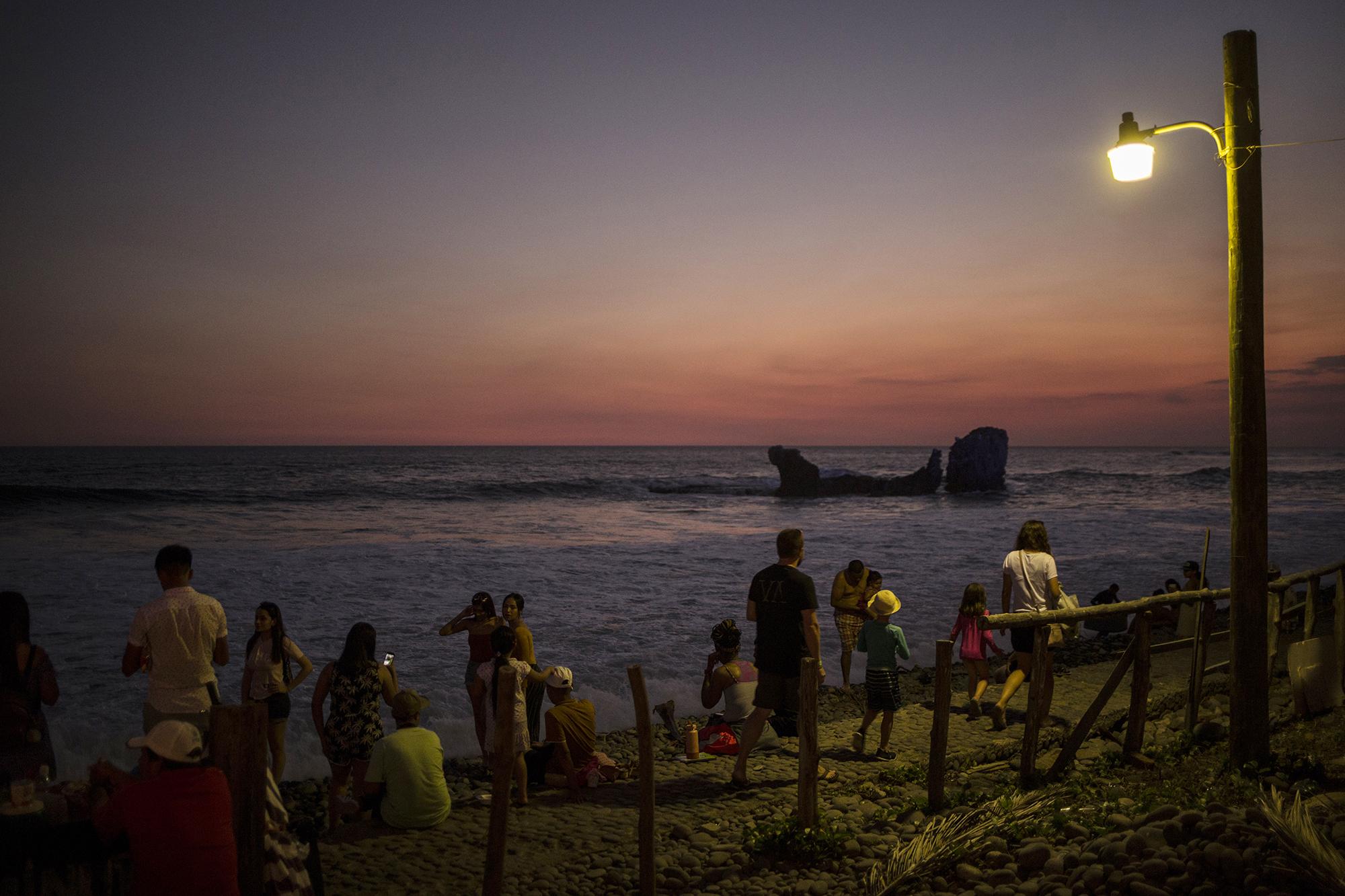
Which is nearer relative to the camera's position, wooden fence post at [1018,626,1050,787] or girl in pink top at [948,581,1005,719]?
wooden fence post at [1018,626,1050,787]

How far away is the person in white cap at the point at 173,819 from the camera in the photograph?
3.35 m

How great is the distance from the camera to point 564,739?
702 centimetres

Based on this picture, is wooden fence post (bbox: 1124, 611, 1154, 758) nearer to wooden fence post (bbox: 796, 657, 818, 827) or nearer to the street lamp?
the street lamp

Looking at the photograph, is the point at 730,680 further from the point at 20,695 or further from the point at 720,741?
the point at 20,695

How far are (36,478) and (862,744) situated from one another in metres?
64.2

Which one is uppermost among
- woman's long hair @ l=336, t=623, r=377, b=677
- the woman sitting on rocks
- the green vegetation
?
woman's long hair @ l=336, t=623, r=377, b=677

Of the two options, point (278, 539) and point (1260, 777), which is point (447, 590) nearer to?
point (278, 539)

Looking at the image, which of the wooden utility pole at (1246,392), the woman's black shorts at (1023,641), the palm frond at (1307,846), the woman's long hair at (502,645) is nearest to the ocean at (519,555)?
the woman's long hair at (502,645)

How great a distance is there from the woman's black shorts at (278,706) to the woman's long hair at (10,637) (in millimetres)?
1837

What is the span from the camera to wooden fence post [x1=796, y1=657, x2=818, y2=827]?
5500 millimetres

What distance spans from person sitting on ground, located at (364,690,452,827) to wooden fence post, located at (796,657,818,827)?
103 inches

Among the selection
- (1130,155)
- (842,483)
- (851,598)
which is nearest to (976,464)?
(842,483)

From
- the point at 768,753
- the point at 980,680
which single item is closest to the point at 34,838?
the point at 768,753

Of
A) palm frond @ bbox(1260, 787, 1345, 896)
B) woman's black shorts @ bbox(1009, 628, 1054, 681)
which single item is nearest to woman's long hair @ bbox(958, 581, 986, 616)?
woman's black shorts @ bbox(1009, 628, 1054, 681)
